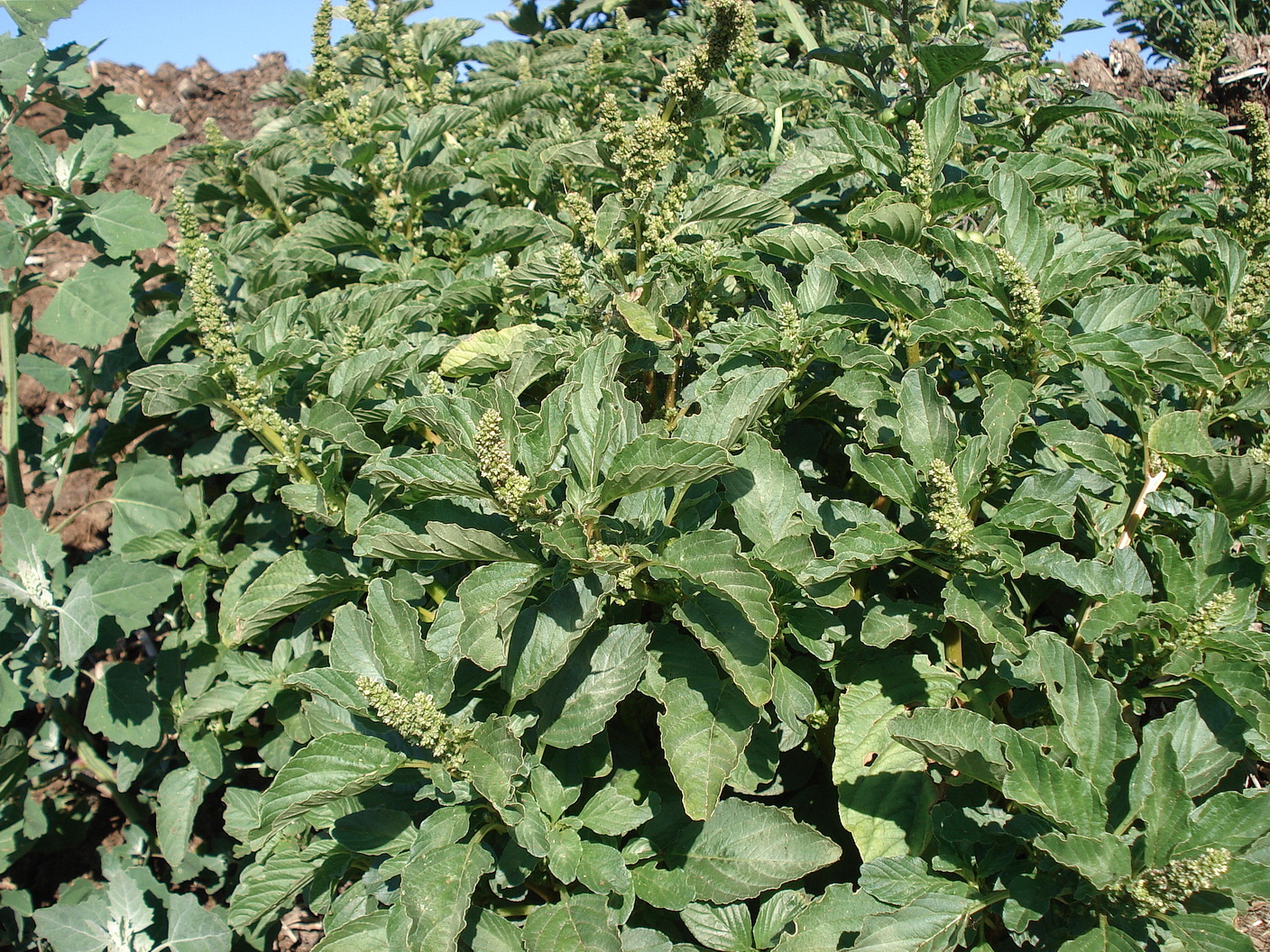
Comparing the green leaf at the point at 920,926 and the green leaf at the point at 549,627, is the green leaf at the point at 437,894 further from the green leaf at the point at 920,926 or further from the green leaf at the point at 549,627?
the green leaf at the point at 920,926

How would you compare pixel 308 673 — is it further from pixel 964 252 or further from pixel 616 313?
pixel 964 252

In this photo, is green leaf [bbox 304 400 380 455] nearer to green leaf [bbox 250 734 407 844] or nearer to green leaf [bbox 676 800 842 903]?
green leaf [bbox 250 734 407 844]

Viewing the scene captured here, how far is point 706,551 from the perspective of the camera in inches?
66.8

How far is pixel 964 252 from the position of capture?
2021 millimetres

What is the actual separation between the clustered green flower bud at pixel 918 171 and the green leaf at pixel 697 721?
1318 mm

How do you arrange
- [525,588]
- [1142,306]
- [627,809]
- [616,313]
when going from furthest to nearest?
[616,313], [1142,306], [627,809], [525,588]

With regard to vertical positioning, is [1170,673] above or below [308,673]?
below

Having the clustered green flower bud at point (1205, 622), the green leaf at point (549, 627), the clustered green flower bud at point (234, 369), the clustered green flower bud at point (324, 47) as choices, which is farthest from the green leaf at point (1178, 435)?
the clustered green flower bud at point (324, 47)

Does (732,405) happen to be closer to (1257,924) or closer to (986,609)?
(986,609)

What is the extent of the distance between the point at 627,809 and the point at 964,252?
1.50m

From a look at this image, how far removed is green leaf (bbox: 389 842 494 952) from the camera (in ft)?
5.28

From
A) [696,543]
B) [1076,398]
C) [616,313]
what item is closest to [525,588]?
[696,543]

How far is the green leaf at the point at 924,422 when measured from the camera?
6.22 ft

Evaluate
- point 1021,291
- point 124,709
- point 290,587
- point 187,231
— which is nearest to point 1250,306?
point 1021,291
